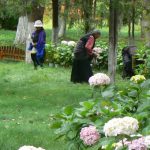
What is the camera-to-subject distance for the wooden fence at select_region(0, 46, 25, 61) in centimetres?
2162

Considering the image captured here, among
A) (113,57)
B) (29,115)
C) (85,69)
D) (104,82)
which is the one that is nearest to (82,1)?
(85,69)

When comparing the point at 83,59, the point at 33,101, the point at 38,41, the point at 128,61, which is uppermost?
the point at 38,41

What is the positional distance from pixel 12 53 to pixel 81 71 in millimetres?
7672

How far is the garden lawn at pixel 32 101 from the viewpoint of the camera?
719cm

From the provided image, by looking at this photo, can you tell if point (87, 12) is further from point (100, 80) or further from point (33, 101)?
point (100, 80)

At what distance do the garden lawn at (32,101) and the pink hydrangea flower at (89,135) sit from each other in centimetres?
245

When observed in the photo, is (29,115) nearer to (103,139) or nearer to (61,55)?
(103,139)

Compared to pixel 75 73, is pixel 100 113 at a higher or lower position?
higher

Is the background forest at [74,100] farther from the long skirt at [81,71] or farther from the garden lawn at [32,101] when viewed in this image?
the long skirt at [81,71]

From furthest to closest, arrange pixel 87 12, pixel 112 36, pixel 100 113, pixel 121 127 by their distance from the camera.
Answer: pixel 87 12 < pixel 112 36 < pixel 100 113 < pixel 121 127

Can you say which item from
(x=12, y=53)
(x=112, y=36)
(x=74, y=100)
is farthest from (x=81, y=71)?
(x=12, y=53)

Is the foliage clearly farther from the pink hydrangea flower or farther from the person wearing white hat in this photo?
the person wearing white hat

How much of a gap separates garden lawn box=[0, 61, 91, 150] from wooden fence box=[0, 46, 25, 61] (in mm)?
2954

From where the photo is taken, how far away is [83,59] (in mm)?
14484
